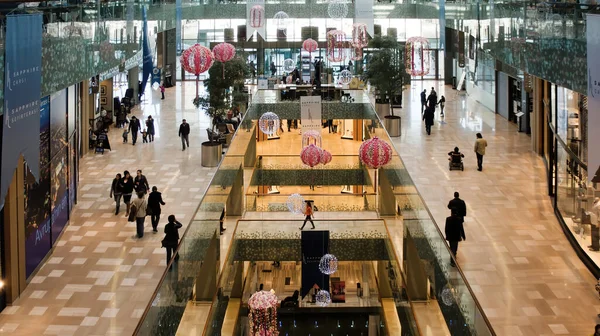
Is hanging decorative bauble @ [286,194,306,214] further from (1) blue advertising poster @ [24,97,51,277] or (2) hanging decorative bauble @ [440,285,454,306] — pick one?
(2) hanging decorative bauble @ [440,285,454,306]

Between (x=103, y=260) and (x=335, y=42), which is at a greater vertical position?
(x=335, y=42)

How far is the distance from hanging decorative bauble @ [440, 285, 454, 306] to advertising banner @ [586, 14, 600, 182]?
2.44 metres

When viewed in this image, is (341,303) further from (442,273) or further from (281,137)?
(442,273)

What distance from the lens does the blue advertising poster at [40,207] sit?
13164mm

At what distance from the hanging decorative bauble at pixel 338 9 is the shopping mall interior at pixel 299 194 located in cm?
379

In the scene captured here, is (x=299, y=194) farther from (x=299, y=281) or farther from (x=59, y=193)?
(x=59, y=193)

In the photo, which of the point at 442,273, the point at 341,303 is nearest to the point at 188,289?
the point at 442,273

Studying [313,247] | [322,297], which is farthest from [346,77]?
[313,247]

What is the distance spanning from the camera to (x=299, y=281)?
83.7 ft

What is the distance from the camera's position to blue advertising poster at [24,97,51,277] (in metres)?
13.2

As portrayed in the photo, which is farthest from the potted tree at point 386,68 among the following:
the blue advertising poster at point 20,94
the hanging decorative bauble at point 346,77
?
the blue advertising poster at point 20,94

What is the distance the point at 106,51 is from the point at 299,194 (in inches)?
290

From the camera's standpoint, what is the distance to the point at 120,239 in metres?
15.4

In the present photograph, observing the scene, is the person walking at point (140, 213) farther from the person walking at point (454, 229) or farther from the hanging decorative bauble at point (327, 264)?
the person walking at point (454, 229)
